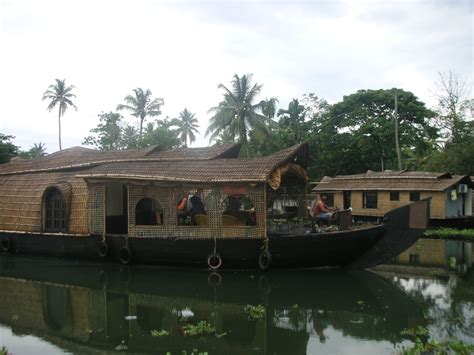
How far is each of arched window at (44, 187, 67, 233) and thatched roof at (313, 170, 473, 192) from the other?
11.6 meters

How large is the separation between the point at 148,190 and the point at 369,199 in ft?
36.6

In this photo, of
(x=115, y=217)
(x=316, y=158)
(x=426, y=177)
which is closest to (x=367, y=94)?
(x=316, y=158)

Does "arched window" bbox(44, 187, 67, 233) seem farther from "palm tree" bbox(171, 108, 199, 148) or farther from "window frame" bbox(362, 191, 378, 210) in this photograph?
"palm tree" bbox(171, 108, 199, 148)

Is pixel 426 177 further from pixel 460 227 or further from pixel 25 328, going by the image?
pixel 25 328

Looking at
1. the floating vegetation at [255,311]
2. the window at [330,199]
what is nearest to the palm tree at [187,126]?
the window at [330,199]

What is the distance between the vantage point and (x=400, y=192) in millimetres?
16594

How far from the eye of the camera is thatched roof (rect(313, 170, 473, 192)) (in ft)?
52.4

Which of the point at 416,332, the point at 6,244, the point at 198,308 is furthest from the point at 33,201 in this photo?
the point at 416,332

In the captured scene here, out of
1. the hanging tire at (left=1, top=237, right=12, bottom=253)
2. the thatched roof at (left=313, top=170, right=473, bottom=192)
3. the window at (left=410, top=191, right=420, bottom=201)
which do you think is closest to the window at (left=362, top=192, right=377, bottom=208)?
the thatched roof at (left=313, top=170, right=473, bottom=192)

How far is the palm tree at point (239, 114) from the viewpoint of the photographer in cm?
2234

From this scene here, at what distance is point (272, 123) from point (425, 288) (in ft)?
54.8

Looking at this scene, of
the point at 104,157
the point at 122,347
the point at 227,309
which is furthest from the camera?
the point at 104,157

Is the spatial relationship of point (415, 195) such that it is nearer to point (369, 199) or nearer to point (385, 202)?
point (385, 202)

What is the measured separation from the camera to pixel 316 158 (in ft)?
82.7
